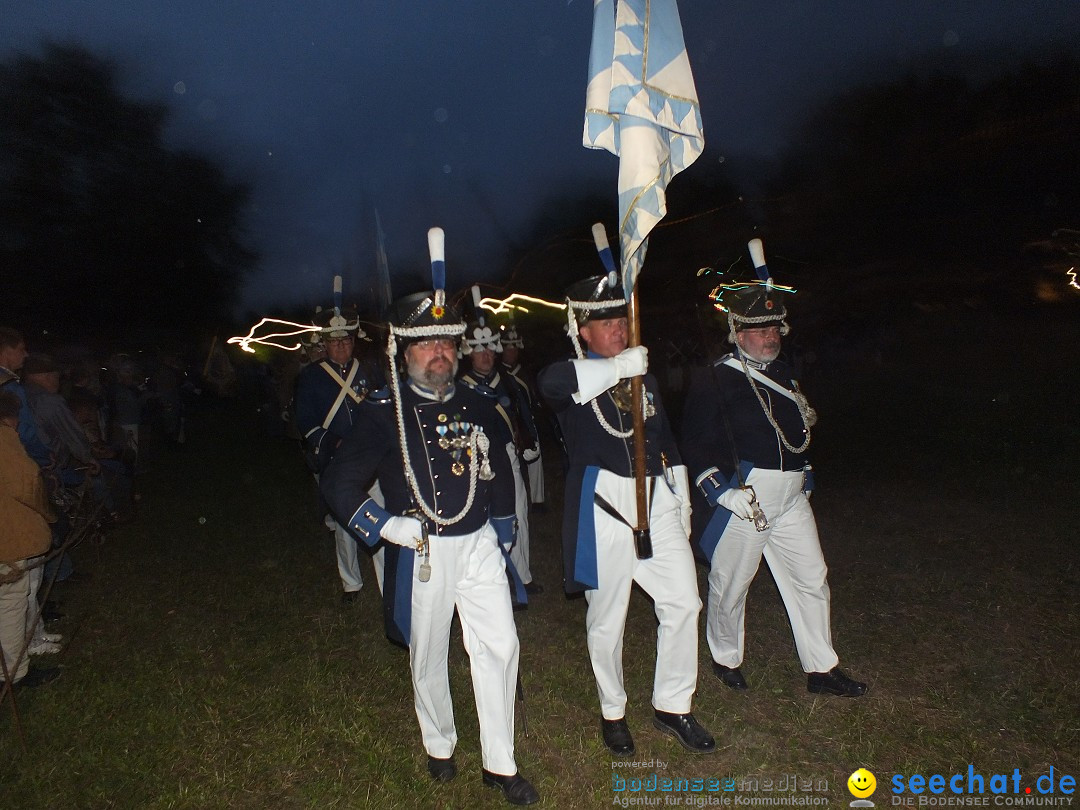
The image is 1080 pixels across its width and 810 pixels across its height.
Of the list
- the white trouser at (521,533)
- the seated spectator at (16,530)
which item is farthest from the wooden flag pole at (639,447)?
the seated spectator at (16,530)

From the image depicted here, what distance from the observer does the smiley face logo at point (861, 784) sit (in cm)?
381

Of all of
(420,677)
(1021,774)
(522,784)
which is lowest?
(1021,774)

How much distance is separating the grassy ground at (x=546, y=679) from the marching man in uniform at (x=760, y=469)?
622 millimetres

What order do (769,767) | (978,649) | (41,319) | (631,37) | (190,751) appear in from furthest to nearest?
(41,319) < (978,649) < (190,751) < (769,767) < (631,37)

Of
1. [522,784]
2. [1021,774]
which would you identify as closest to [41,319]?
[522,784]

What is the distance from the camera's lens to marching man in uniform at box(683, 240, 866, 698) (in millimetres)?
4582

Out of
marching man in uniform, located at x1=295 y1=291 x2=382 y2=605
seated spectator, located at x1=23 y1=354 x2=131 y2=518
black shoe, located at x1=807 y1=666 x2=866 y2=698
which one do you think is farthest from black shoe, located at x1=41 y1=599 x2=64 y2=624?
black shoe, located at x1=807 y1=666 x2=866 y2=698

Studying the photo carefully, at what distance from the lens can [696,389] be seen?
4.79 meters

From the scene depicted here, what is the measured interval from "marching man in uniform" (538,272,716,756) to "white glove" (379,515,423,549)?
35.4 inches

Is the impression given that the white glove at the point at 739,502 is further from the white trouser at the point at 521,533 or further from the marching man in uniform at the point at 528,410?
the marching man in uniform at the point at 528,410

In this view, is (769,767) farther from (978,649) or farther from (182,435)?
(182,435)

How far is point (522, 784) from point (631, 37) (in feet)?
12.2

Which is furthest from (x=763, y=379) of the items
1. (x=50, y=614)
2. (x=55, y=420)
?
(x=50, y=614)

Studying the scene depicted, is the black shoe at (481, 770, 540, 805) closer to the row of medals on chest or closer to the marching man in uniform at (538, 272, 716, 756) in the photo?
the marching man in uniform at (538, 272, 716, 756)
